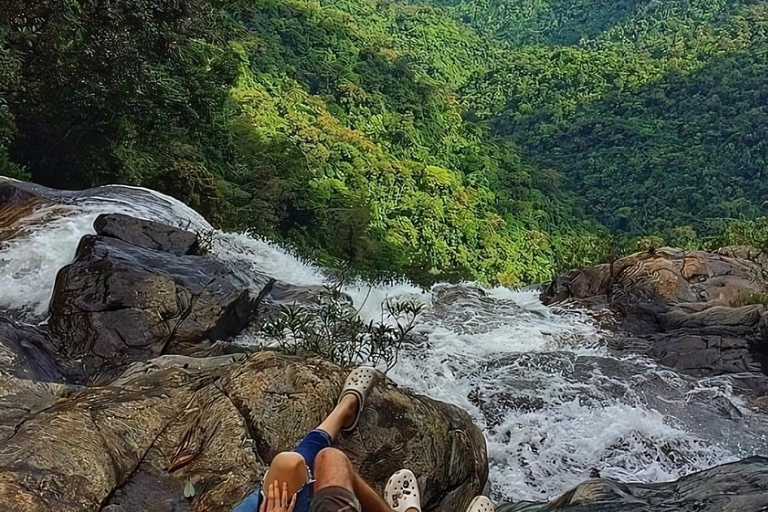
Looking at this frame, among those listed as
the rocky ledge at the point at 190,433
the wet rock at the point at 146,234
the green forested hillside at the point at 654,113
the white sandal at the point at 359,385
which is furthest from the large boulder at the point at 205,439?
the green forested hillside at the point at 654,113

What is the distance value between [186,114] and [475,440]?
7.98 m

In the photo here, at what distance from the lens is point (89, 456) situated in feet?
9.43

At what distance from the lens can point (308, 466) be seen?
267cm

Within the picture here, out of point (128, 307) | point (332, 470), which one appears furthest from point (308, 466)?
point (128, 307)

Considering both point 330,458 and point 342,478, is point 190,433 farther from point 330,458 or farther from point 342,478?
point 342,478

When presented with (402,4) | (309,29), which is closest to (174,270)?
(309,29)

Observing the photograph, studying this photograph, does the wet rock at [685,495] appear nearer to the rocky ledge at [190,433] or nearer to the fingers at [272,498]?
the rocky ledge at [190,433]

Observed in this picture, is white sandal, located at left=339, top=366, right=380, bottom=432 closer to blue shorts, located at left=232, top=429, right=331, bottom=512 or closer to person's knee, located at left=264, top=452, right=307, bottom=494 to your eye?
blue shorts, located at left=232, top=429, right=331, bottom=512

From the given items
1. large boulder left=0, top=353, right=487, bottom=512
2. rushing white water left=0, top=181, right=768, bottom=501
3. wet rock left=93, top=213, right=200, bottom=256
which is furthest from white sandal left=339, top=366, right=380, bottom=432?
wet rock left=93, top=213, right=200, bottom=256

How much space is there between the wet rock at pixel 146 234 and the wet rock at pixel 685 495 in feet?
14.3

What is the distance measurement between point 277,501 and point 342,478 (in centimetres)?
25

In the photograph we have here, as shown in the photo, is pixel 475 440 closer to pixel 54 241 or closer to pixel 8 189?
pixel 54 241

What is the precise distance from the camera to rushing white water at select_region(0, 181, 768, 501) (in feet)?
17.7

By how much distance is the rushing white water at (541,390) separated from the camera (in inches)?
212
